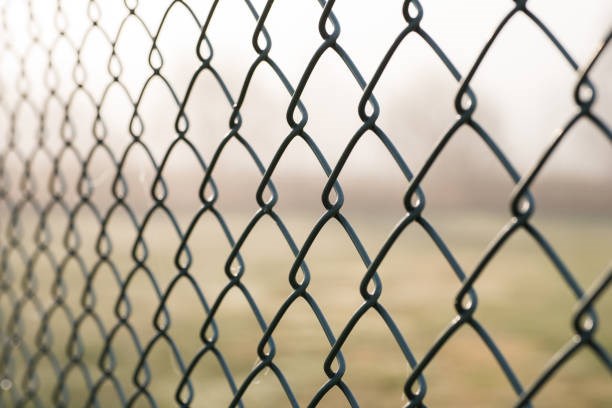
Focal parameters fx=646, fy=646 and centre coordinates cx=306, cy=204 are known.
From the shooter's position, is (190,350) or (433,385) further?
(190,350)

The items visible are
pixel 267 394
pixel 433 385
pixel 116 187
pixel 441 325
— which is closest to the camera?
pixel 116 187

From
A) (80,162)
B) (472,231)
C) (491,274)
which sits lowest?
(80,162)

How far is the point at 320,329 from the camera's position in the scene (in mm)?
4996

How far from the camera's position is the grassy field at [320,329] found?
138 inches

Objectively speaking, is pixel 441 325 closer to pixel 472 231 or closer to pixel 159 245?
pixel 159 245

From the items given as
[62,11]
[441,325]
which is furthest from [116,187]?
[441,325]

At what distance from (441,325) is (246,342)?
1.98m

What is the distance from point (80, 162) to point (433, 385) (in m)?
2.93

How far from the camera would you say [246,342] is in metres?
4.57

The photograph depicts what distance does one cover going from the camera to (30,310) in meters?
5.02

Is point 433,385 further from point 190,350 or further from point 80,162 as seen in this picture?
point 80,162

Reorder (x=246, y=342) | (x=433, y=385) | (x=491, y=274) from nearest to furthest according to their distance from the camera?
(x=433, y=385)
(x=246, y=342)
(x=491, y=274)

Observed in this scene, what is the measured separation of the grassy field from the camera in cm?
349

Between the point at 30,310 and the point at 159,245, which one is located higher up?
the point at 159,245
